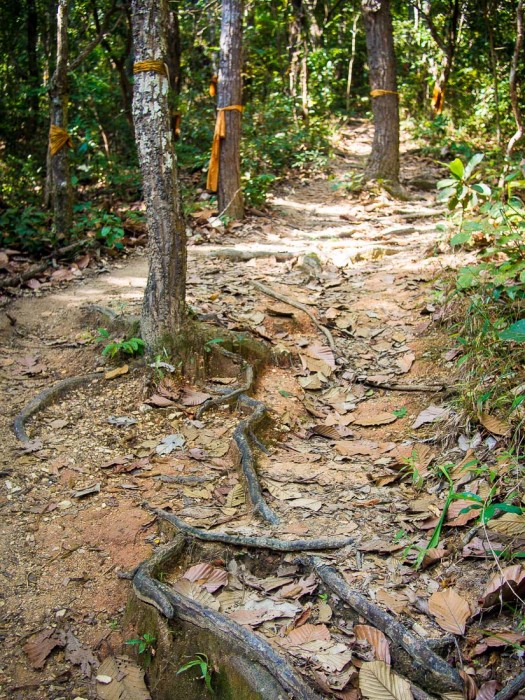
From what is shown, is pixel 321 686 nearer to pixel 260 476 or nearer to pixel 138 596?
pixel 138 596

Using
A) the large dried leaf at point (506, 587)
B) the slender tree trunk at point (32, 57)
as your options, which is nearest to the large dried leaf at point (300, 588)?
the large dried leaf at point (506, 587)

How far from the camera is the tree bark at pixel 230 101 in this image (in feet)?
26.1

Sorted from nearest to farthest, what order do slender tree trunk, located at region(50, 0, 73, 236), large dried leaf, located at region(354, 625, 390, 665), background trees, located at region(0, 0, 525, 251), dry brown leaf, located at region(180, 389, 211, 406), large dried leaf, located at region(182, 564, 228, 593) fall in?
large dried leaf, located at region(354, 625, 390, 665)
large dried leaf, located at region(182, 564, 228, 593)
dry brown leaf, located at region(180, 389, 211, 406)
slender tree trunk, located at region(50, 0, 73, 236)
background trees, located at region(0, 0, 525, 251)

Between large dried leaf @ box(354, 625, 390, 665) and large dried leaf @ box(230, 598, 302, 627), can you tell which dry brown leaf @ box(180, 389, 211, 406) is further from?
large dried leaf @ box(354, 625, 390, 665)

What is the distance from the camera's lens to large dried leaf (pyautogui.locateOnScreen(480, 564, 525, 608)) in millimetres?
2287

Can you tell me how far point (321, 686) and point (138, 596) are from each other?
0.89 m

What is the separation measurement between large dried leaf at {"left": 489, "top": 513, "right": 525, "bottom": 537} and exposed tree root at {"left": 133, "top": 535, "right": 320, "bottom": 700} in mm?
996

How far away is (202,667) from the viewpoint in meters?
2.40

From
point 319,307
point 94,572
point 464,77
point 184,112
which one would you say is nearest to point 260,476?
point 94,572

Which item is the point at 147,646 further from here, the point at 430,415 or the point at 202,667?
the point at 430,415

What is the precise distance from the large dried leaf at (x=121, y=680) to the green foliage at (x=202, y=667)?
0.18 m

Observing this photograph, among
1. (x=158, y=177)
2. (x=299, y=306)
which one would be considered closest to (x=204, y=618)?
(x=158, y=177)

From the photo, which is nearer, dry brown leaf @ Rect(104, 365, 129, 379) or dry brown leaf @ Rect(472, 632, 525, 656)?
dry brown leaf @ Rect(472, 632, 525, 656)

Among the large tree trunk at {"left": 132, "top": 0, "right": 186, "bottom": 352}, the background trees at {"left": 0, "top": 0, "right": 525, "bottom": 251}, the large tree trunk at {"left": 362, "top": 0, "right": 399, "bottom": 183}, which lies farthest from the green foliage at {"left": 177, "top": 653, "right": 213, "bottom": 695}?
the large tree trunk at {"left": 362, "top": 0, "right": 399, "bottom": 183}
